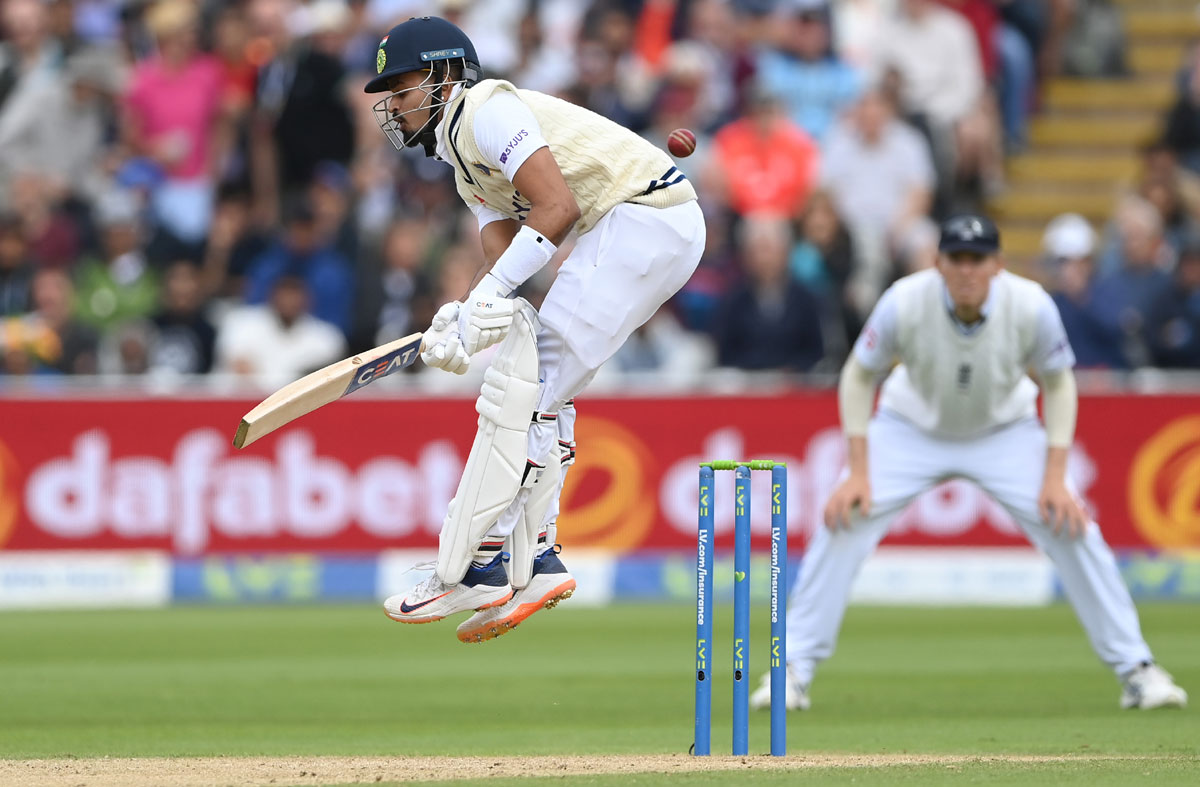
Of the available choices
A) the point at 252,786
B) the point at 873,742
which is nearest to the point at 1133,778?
the point at 873,742

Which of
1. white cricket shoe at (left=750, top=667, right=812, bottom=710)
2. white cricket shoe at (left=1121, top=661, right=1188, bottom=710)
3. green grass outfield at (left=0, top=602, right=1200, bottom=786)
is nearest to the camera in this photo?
green grass outfield at (left=0, top=602, right=1200, bottom=786)

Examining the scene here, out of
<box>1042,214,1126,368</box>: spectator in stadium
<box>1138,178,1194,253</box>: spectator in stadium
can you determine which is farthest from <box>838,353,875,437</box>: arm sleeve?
<box>1138,178,1194,253</box>: spectator in stadium

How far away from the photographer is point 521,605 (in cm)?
585

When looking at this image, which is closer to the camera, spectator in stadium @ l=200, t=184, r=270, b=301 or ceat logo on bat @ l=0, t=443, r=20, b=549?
ceat logo on bat @ l=0, t=443, r=20, b=549

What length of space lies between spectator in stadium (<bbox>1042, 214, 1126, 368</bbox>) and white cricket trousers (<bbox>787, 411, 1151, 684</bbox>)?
412cm

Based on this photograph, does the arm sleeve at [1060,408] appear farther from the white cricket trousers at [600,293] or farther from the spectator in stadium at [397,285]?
the spectator in stadium at [397,285]

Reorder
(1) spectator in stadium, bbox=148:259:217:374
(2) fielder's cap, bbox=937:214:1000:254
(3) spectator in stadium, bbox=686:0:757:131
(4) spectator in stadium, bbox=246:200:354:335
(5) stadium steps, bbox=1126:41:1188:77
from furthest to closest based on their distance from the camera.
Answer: (5) stadium steps, bbox=1126:41:1188:77, (3) spectator in stadium, bbox=686:0:757:131, (4) spectator in stadium, bbox=246:200:354:335, (1) spectator in stadium, bbox=148:259:217:374, (2) fielder's cap, bbox=937:214:1000:254

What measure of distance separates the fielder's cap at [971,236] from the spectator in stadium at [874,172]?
5587 mm

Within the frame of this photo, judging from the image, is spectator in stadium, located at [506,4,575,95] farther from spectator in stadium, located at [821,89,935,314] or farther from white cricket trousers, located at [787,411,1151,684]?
white cricket trousers, located at [787,411,1151,684]

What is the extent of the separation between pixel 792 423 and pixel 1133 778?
20.1 feet

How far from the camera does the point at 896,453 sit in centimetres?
770

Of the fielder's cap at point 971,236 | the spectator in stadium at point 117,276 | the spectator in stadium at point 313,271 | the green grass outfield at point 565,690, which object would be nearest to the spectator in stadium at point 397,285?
the spectator in stadium at point 313,271

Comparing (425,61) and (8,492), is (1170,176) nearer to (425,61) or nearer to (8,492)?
(8,492)

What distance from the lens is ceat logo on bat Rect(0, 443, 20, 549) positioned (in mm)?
11281
